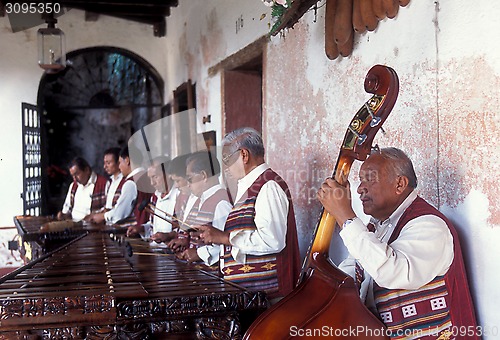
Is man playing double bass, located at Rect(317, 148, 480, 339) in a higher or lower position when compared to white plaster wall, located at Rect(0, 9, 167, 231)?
lower

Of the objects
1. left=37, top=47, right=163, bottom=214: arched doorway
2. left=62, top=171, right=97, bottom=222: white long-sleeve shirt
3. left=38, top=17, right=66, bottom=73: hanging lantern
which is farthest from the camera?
left=37, top=47, right=163, bottom=214: arched doorway

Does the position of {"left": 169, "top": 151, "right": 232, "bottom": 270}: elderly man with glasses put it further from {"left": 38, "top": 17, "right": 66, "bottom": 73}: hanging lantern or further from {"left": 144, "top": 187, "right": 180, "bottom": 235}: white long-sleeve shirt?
{"left": 38, "top": 17, "right": 66, "bottom": 73}: hanging lantern

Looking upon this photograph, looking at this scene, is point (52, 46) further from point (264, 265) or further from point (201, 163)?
point (264, 265)

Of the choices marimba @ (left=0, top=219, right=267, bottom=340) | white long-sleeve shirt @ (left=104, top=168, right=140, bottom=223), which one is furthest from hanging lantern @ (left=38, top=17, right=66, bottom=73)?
marimba @ (left=0, top=219, right=267, bottom=340)

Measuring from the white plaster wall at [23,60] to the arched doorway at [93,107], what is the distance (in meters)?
0.19

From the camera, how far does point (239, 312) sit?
2.22 metres

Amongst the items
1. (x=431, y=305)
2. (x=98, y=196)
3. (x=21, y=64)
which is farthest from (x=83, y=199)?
(x=431, y=305)

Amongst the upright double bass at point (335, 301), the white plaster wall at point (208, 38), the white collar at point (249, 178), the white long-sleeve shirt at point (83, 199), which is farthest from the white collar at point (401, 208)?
the white long-sleeve shirt at point (83, 199)

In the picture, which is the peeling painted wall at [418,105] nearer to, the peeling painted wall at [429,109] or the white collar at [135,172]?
the peeling painted wall at [429,109]

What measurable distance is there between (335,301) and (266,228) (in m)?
0.85

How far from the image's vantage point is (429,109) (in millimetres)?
2125

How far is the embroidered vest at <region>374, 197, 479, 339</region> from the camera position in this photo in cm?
172

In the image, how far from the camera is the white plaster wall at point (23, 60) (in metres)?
7.77

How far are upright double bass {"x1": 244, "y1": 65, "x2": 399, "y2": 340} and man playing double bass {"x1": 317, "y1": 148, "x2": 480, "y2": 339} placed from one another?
8cm
